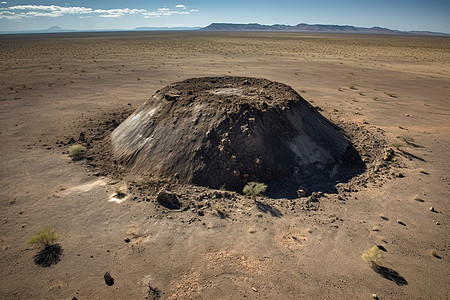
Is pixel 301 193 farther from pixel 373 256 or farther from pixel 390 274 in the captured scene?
pixel 390 274

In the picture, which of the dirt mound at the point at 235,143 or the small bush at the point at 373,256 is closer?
the small bush at the point at 373,256

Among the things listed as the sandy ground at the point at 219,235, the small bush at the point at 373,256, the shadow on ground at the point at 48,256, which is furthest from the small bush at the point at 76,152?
the small bush at the point at 373,256

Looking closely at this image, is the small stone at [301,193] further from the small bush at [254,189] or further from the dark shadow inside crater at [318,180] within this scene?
the small bush at [254,189]

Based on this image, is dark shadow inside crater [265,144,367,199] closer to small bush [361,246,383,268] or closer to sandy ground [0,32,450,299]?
sandy ground [0,32,450,299]

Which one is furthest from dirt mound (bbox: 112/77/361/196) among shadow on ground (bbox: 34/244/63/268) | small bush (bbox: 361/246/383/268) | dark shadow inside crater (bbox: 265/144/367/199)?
shadow on ground (bbox: 34/244/63/268)

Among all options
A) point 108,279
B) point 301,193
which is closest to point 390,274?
point 301,193

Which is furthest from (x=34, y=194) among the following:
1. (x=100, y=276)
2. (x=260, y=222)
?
(x=260, y=222)
